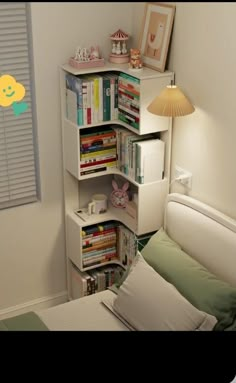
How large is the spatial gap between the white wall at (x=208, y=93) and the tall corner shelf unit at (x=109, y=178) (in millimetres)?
123

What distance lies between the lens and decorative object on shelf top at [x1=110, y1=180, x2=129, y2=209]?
2812 millimetres

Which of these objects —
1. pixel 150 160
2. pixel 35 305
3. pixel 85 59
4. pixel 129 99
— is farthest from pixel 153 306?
pixel 85 59

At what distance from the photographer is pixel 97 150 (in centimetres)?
269

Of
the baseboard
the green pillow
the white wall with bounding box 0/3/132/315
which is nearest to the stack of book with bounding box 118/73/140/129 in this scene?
the white wall with bounding box 0/3/132/315

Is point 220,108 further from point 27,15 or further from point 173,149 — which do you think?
point 27,15

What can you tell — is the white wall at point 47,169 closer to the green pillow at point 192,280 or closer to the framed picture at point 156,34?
the framed picture at point 156,34

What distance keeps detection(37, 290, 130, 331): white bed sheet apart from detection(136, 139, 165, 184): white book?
0.64 meters

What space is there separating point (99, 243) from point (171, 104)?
1.00 m

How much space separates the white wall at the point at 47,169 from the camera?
256 centimetres

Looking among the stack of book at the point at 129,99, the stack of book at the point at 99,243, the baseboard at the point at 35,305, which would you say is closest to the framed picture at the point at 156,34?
the stack of book at the point at 129,99

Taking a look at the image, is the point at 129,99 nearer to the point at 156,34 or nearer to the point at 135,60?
the point at 135,60

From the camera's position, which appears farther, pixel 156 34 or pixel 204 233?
pixel 156 34
